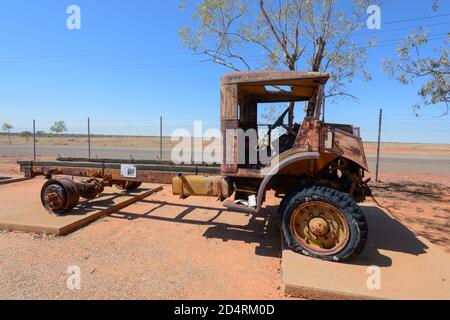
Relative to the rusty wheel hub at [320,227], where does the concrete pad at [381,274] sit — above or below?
below

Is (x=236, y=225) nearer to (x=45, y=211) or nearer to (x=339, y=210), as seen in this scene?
(x=339, y=210)

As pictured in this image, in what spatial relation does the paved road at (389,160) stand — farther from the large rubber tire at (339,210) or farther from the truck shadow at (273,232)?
the large rubber tire at (339,210)

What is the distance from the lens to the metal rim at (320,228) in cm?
366

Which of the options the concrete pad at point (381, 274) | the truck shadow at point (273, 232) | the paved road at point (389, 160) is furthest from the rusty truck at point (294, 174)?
the paved road at point (389, 160)

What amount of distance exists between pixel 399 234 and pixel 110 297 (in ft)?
13.6

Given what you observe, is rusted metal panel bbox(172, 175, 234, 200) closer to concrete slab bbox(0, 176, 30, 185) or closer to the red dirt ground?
the red dirt ground

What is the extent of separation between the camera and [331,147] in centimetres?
375

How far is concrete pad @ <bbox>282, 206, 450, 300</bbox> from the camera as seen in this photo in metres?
2.95

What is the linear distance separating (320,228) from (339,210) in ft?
1.03

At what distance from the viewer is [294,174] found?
4191 mm

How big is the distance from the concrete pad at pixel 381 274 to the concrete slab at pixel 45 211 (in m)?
3.51

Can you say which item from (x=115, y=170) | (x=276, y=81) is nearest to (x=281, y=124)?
(x=276, y=81)
